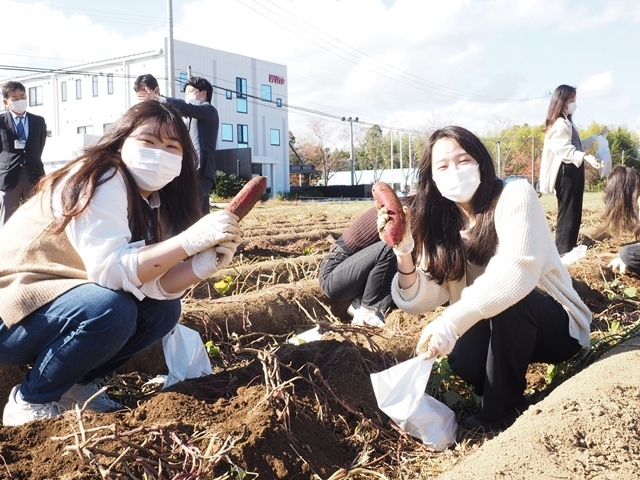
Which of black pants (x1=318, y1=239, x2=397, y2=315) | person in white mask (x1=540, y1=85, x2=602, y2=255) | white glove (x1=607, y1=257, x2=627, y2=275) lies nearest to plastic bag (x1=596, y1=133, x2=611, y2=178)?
person in white mask (x1=540, y1=85, x2=602, y2=255)

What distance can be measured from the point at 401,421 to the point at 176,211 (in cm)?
118

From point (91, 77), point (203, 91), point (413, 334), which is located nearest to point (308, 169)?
point (91, 77)

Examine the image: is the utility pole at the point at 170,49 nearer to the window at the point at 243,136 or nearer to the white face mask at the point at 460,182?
the window at the point at 243,136

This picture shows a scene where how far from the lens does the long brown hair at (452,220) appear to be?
2494 mm

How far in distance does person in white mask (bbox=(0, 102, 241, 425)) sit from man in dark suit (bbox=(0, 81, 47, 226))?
3.99 m

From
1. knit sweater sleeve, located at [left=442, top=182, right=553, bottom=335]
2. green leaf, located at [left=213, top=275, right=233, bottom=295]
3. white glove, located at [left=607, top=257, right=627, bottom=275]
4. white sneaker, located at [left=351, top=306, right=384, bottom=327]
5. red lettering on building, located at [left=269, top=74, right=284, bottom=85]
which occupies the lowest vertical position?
white sneaker, located at [left=351, top=306, right=384, bottom=327]

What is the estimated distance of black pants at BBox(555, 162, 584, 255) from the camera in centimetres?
577

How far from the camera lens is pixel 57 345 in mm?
2230

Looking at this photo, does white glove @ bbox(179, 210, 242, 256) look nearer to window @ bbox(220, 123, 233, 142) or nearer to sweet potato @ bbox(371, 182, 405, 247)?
sweet potato @ bbox(371, 182, 405, 247)

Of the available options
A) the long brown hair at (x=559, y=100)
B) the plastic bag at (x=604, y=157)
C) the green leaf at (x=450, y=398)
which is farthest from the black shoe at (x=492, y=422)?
the plastic bag at (x=604, y=157)

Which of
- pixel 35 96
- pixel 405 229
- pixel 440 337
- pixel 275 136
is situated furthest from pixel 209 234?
pixel 35 96

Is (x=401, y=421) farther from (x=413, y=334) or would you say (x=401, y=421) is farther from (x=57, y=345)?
(x=57, y=345)

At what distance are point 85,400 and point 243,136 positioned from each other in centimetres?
3384

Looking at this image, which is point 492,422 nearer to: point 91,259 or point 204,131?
point 91,259
